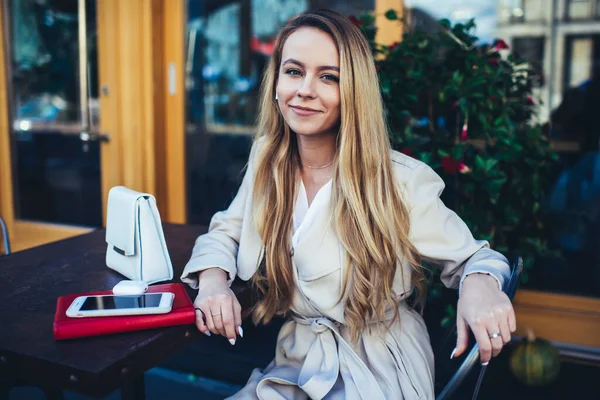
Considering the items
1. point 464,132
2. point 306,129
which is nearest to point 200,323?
point 306,129

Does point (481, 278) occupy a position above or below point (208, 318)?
above

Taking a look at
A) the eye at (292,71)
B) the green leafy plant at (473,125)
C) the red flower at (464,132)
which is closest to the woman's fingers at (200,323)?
the eye at (292,71)

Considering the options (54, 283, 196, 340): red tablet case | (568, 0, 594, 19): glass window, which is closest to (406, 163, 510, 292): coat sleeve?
(54, 283, 196, 340): red tablet case

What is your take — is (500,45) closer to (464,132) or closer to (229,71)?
(464,132)

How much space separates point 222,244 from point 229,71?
18.9 feet

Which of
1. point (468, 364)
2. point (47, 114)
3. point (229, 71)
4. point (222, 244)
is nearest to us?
point (468, 364)

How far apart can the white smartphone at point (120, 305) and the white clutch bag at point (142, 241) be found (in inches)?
7.6

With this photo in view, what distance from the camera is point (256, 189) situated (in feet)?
5.60

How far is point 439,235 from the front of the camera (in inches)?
58.6

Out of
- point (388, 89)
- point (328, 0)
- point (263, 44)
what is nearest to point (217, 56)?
point (263, 44)

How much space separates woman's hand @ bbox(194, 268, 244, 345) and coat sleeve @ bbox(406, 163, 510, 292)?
1.61 feet

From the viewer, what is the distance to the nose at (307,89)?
1.52m

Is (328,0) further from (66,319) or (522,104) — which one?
(66,319)

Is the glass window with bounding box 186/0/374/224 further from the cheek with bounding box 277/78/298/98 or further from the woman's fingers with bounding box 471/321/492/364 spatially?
the woman's fingers with bounding box 471/321/492/364
